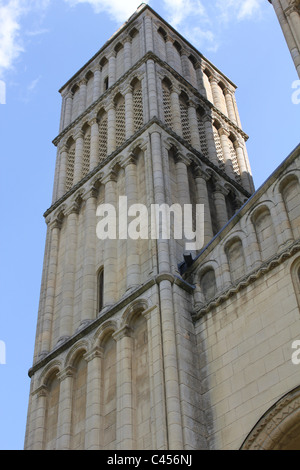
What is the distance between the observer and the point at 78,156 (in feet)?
96.8

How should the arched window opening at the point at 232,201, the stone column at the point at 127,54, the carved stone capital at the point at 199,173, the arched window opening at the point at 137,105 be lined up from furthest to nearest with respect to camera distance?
1. the stone column at the point at 127,54
2. the arched window opening at the point at 232,201
3. the arched window opening at the point at 137,105
4. the carved stone capital at the point at 199,173

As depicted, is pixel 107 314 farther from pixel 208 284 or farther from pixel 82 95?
pixel 82 95

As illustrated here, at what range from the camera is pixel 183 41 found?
34250 mm

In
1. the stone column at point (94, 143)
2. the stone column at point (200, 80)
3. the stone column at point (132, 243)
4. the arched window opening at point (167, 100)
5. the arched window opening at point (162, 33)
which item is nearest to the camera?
the stone column at point (132, 243)

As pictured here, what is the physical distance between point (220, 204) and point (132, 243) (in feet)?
17.9

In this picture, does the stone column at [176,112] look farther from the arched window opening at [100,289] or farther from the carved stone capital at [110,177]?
the arched window opening at [100,289]

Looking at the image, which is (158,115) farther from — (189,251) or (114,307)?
(114,307)

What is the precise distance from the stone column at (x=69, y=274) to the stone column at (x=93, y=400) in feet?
7.71

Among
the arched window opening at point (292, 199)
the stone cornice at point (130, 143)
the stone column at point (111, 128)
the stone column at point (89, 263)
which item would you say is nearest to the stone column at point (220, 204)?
the stone cornice at point (130, 143)

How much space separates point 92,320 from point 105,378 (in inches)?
96.9

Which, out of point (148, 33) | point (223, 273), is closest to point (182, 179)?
point (223, 273)

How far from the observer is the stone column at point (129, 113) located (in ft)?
88.3

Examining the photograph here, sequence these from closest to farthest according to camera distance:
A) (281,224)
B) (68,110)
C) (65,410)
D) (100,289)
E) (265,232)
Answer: (281,224), (265,232), (65,410), (100,289), (68,110)

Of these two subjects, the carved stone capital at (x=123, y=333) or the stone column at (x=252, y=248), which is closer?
the stone column at (x=252, y=248)
